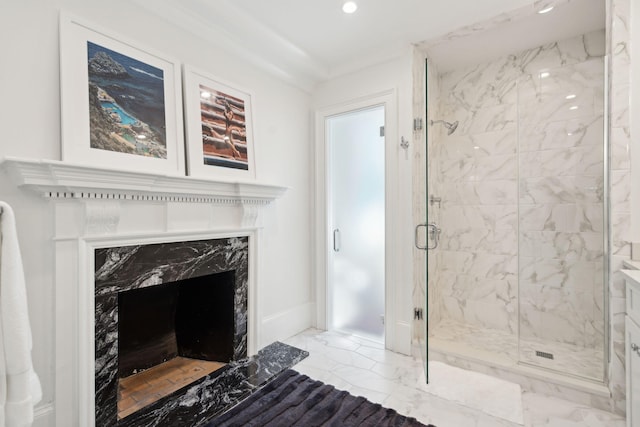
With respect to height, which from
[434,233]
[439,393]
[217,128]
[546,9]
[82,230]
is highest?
[546,9]

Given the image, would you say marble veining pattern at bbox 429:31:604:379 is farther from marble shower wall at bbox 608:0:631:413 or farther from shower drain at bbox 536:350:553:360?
marble shower wall at bbox 608:0:631:413

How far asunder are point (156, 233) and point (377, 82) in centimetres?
226

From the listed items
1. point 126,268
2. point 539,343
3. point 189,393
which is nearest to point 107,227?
point 126,268

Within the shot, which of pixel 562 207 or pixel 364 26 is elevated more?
pixel 364 26

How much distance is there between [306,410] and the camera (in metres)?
1.86

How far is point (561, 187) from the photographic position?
264cm

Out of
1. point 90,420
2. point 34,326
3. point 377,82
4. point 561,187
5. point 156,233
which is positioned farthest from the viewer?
point 377,82

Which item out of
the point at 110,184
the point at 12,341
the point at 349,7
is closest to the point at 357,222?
the point at 349,7

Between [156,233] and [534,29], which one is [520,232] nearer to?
[534,29]

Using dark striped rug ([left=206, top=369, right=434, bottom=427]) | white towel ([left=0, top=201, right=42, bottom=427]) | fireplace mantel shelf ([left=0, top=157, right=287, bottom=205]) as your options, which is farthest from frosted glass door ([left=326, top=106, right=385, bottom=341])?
white towel ([left=0, top=201, right=42, bottom=427])

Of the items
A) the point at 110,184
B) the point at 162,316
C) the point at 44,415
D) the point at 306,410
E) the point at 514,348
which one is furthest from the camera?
the point at 514,348

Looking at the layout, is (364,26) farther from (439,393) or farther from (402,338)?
(439,393)

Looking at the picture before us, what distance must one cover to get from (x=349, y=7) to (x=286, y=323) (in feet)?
8.93

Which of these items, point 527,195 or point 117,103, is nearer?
point 117,103
